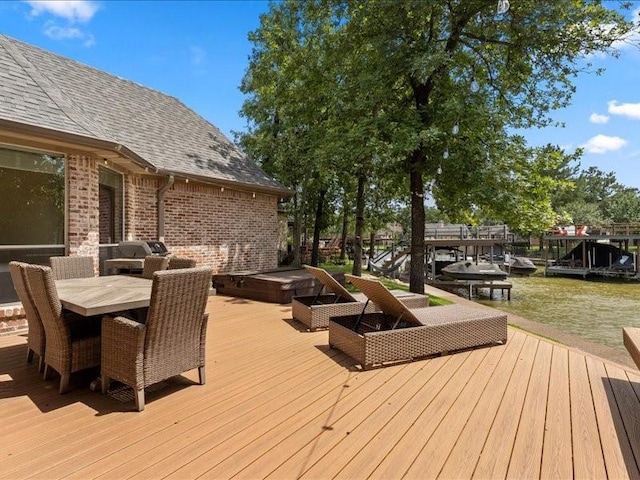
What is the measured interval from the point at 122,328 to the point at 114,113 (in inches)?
319

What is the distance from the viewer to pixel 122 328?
2838mm

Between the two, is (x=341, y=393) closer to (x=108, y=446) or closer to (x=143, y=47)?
(x=108, y=446)

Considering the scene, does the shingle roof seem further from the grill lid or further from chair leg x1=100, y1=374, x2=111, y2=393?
chair leg x1=100, y1=374, x2=111, y2=393

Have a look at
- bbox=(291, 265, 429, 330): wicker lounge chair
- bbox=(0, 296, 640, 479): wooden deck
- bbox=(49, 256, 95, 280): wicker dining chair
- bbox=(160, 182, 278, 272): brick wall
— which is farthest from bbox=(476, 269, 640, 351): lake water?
bbox=(49, 256, 95, 280): wicker dining chair

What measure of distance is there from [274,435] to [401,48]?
842cm

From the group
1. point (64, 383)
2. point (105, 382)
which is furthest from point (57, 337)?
point (105, 382)

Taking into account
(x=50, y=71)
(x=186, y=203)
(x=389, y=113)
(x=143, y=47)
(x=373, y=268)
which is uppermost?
(x=143, y=47)

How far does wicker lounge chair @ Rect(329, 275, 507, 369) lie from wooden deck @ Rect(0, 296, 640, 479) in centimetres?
18

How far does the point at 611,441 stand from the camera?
2.53m

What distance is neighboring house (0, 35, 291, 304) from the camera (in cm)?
528

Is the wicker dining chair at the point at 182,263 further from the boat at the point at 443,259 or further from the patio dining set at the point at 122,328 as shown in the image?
the boat at the point at 443,259

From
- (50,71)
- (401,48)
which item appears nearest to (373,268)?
(401,48)

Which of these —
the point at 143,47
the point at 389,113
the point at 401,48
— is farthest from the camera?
the point at 143,47

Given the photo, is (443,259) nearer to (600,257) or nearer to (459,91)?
(600,257)
